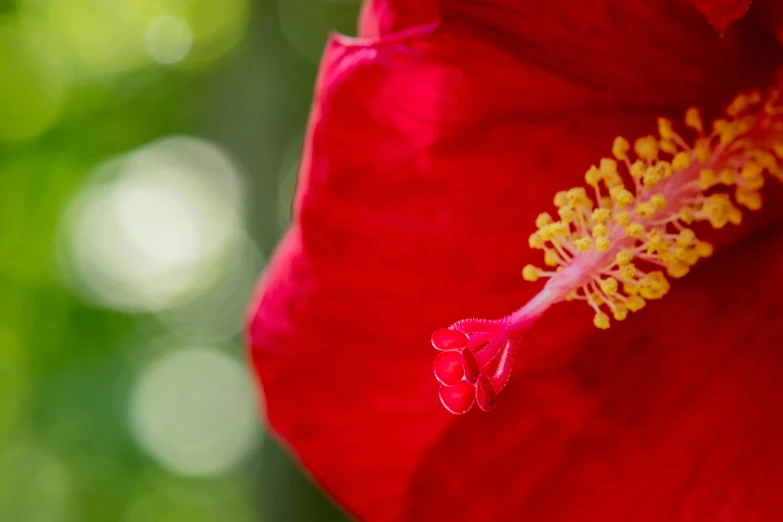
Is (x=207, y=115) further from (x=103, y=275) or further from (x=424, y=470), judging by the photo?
(x=424, y=470)

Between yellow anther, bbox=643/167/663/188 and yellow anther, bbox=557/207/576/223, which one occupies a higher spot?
yellow anther, bbox=643/167/663/188

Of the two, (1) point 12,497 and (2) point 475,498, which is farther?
(1) point 12,497

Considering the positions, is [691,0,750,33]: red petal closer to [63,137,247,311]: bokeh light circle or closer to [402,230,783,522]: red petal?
[402,230,783,522]: red petal

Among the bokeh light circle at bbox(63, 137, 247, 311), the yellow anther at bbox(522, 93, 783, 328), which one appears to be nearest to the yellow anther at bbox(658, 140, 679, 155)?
the yellow anther at bbox(522, 93, 783, 328)

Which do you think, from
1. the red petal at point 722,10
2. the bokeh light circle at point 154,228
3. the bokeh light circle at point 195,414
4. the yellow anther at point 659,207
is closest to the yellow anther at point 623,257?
the yellow anther at point 659,207

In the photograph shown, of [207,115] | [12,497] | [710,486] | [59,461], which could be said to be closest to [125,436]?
[59,461]
